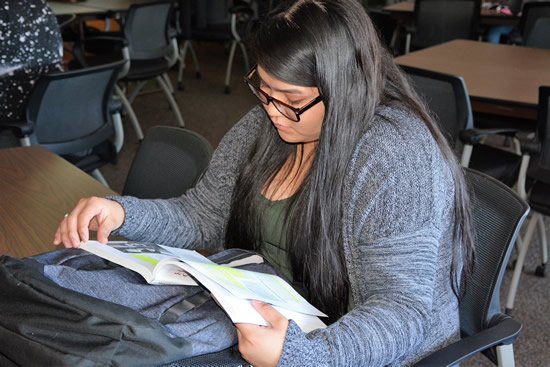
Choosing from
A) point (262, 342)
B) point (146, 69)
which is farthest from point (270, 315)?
point (146, 69)

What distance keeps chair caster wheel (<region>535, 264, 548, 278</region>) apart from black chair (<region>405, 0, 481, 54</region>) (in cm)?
245

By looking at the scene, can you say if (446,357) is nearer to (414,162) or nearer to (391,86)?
(414,162)

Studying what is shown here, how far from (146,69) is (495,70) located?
2.17m

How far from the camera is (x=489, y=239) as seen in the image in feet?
3.75

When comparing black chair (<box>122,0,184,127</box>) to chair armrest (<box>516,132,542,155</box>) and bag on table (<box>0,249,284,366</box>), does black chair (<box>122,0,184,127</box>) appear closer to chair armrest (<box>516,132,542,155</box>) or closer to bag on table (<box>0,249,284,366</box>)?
chair armrest (<box>516,132,542,155</box>)

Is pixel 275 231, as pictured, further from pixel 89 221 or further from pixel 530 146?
A: pixel 530 146

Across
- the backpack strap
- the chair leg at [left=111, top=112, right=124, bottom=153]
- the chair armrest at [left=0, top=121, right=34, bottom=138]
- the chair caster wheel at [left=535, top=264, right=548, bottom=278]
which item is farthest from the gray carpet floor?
the chair armrest at [left=0, top=121, right=34, bottom=138]

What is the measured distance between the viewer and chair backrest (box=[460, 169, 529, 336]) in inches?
43.4

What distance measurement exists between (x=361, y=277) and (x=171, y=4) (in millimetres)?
3243

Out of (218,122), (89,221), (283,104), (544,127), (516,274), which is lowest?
(218,122)

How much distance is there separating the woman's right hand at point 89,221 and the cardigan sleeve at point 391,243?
0.46 meters

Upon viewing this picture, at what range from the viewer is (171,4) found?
12.6ft

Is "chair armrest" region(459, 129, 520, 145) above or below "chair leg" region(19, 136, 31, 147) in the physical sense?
above


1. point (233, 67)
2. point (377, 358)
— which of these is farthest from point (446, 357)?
point (233, 67)
